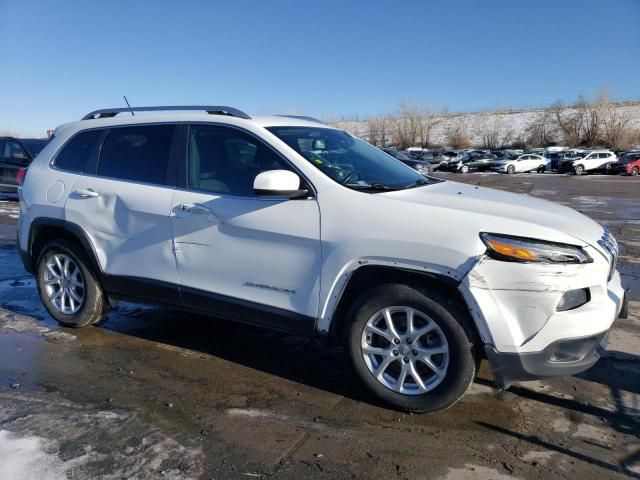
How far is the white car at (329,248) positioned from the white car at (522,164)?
130 ft

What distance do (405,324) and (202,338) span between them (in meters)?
2.12

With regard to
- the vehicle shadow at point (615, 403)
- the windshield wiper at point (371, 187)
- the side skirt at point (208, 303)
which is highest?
the windshield wiper at point (371, 187)

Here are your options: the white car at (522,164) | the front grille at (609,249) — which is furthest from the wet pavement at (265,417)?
the white car at (522,164)

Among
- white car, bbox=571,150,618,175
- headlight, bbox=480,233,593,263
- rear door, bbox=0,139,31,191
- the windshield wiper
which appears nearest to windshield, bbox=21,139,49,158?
rear door, bbox=0,139,31,191

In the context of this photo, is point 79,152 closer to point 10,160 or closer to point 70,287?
point 70,287

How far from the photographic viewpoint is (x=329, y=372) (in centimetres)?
402

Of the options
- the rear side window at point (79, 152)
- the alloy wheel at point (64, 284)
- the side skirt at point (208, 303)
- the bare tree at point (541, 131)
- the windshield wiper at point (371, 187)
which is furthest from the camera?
the bare tree at point (541, 131)

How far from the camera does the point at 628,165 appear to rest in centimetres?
3544

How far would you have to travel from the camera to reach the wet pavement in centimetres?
284

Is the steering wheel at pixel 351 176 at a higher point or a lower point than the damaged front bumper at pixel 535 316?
higher

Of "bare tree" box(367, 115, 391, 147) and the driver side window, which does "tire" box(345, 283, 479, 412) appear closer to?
the driver side window

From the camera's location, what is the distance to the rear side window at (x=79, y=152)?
4.71 m

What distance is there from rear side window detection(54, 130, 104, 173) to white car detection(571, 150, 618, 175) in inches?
1549

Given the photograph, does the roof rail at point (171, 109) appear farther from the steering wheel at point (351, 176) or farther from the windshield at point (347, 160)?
the steering wheel at point (351, 176)
